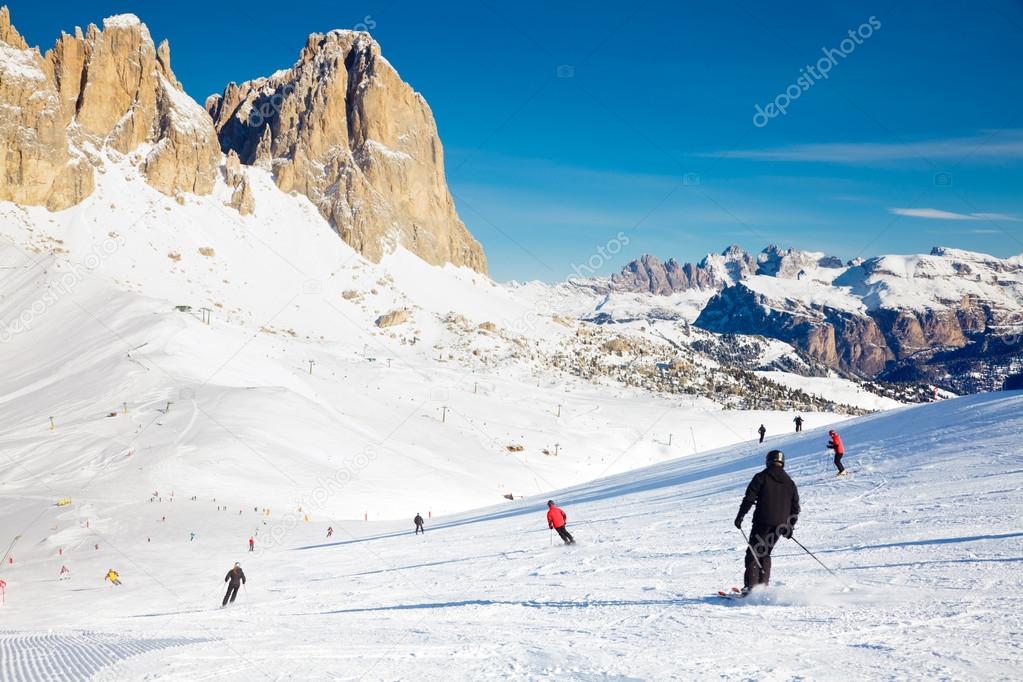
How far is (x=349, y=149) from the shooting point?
621 feet

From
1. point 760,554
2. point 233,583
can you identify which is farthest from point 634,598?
point 233,583

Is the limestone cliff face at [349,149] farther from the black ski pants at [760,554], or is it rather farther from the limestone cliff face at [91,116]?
the black ski pants at [760,554]

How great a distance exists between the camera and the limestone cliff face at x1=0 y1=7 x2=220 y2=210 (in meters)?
126

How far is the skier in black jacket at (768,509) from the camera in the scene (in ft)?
30.5

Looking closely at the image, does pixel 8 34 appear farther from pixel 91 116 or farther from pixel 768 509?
pixel 768 509

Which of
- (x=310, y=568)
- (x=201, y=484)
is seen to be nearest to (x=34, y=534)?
(x=201, y=484)

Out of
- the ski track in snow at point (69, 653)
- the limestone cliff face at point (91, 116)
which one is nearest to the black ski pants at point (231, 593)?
the ski track in snow at point (69, 653)

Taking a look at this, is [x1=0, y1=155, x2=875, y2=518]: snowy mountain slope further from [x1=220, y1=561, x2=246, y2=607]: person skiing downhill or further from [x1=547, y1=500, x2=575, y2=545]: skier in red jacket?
[x1=547, y1=500, x2=575, y2=545]: skier in red jacket

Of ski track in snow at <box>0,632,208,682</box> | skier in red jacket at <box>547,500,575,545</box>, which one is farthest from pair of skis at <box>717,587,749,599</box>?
ski track in snow at <box>0,632,208,682</box>

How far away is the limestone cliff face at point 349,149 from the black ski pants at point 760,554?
169755 mm

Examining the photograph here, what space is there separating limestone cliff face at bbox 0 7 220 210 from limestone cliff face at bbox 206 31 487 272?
2213 centimetres

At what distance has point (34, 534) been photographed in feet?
109

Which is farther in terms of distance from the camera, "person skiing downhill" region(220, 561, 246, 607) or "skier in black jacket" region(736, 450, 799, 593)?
"person skiing downhill" region(220, 561, 246, 607)

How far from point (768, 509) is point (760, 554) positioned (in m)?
0.65
